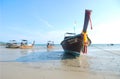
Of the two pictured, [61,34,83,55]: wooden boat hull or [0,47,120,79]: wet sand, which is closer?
[0,47,120,79]: wet sand

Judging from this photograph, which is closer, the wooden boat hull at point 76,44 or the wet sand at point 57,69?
the wet sand at point 57,69

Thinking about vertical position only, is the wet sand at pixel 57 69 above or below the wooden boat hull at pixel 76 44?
below

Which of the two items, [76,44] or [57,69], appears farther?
[76,44]

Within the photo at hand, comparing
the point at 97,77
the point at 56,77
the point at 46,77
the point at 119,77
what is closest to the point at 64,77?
the point at 56,77

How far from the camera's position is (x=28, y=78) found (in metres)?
7.11

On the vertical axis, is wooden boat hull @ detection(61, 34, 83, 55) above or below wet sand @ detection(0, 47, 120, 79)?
above

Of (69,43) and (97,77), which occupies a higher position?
(69,43)

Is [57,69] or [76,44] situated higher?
[76,44]

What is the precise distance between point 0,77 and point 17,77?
711 millimetres

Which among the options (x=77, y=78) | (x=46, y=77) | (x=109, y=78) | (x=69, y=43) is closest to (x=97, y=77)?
(x=109, y=78)

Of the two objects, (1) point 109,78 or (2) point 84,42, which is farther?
(2) point 84,42

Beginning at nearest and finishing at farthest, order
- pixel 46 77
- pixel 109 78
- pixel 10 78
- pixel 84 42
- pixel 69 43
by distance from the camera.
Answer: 1. pixel 10 78
2. pixel 46 77
3. pixel 109 78
4. pixel 84 42
5. pixel 69 43

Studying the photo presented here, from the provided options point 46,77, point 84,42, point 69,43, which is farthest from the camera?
point 69,43

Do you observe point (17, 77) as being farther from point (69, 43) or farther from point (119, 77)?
point (69, 43)
